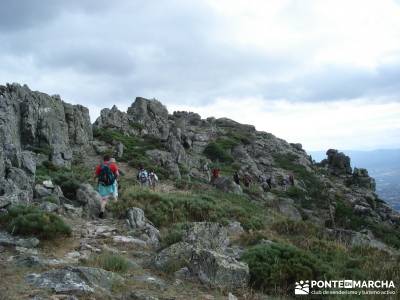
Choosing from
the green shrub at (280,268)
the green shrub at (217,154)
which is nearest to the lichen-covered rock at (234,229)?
the green shrub at (280,268)

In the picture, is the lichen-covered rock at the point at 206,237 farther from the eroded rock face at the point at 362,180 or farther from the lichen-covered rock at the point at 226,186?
the eroded rock face at the point at 362,180

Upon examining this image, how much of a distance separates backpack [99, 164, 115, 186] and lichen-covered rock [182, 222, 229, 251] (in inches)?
177

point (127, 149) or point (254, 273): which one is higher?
point (127, 149)

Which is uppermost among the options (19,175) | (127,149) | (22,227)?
(127,149)

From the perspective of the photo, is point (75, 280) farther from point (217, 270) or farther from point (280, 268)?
point (280, 268)

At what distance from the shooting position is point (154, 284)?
7.84m

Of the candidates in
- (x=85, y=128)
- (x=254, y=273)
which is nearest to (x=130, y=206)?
(x=254, y=273)

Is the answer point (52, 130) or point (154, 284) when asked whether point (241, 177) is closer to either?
point (52, 130)

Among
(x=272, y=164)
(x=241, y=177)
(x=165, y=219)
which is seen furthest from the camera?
(x=272, y=164)

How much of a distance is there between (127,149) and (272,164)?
1050 inches

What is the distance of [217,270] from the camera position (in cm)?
821

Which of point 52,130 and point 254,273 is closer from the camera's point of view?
point 254,273

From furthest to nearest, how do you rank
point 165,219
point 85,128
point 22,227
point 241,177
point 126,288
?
point 241,177
point 85,128
point 165,219
point 22,227
point 126,288
